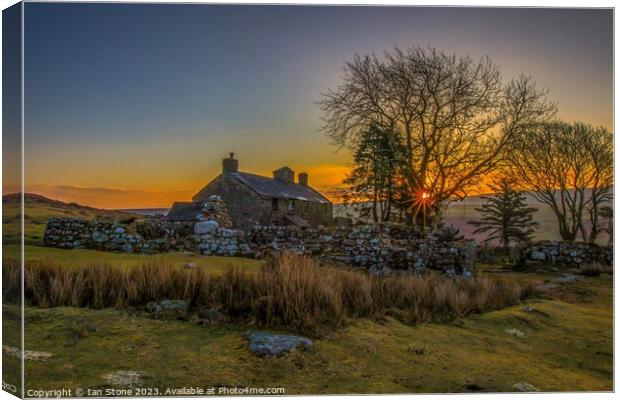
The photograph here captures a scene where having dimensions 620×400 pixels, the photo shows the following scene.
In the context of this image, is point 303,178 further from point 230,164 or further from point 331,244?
point 331,244

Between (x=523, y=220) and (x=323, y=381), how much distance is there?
359 centimetres

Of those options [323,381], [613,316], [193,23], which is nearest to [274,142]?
[193,23]

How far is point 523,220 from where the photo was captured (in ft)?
22.0

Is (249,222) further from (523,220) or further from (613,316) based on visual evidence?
(613,316)

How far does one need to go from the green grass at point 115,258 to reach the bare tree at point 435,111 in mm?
2214

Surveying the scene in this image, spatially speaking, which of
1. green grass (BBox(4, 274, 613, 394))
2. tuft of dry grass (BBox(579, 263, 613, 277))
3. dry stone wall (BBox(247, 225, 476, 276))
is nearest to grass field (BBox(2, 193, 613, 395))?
green grass (BBox(4, 274, 613, 394))

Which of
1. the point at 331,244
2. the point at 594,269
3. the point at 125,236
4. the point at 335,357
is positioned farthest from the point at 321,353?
the point at 594,269

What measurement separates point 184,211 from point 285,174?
2.00 m

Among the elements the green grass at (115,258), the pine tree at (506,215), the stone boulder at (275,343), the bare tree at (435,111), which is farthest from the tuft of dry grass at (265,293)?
the bare tree at (435,111)

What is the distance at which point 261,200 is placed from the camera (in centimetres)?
867

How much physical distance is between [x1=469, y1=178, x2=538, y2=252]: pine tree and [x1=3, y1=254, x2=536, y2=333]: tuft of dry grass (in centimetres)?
108

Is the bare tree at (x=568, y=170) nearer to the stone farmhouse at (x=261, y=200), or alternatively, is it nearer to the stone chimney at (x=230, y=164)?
the stone farmhouse at (x=261, y=200)

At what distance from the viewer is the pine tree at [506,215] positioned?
6637mm

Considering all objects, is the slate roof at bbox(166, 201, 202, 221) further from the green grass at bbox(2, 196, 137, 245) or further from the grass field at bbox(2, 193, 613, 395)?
the grass field at bbox(2, 193, 613, 395)
